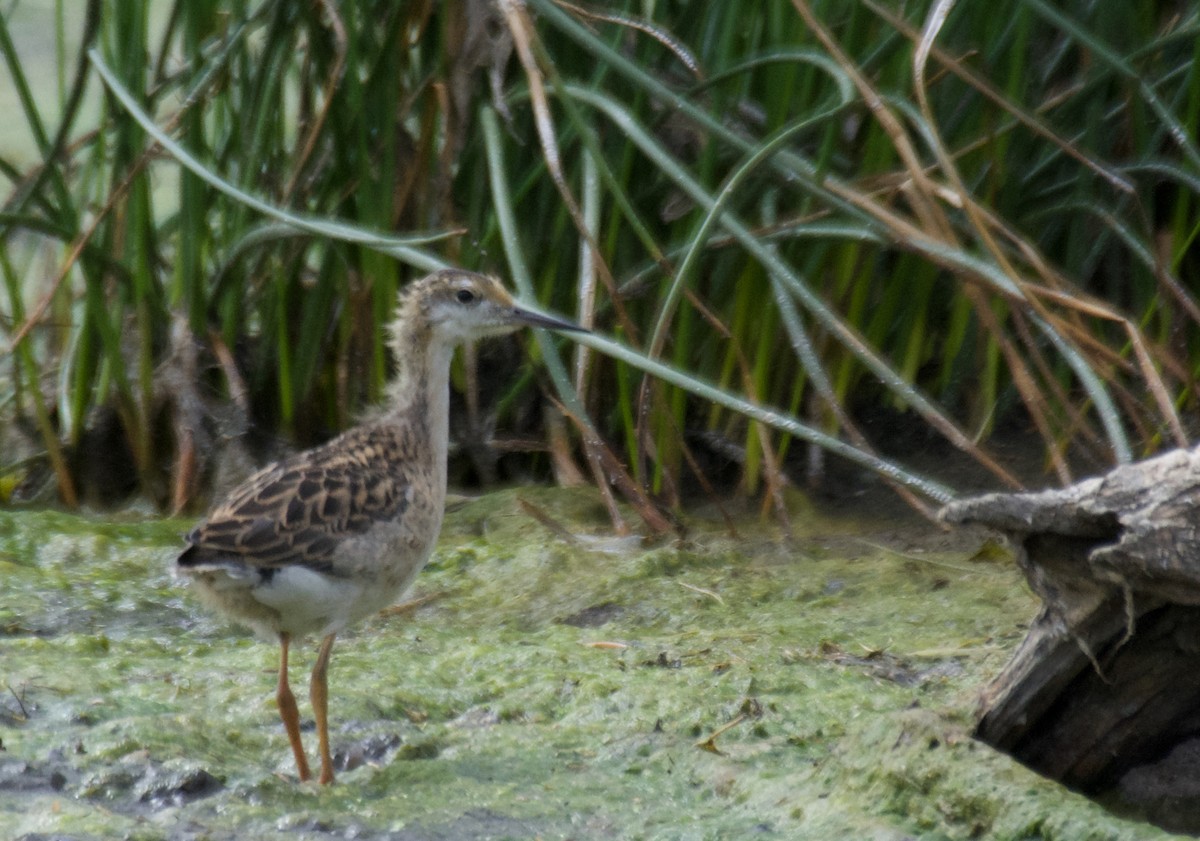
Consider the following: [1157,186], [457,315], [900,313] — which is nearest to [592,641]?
[457,315]

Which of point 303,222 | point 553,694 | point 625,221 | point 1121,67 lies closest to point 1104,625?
point 553,694

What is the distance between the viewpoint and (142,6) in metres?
4.53

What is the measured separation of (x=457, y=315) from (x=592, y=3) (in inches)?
46.9

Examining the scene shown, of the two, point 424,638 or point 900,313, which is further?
point 900,313

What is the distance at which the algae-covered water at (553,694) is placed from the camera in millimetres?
2777

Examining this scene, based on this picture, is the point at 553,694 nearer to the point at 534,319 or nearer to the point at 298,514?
the point at 298,514

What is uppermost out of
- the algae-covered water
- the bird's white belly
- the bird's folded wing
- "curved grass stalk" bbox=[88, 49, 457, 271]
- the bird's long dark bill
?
"curved grass stalk" bbox=[88, 49, 457, 271]

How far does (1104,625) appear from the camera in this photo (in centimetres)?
261

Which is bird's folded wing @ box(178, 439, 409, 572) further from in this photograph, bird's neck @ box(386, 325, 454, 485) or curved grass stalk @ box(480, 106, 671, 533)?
curved grass stalk @ box(480, 106, 671, 533)

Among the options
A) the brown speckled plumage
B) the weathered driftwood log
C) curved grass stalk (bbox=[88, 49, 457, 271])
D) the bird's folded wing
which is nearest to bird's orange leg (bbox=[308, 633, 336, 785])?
the brown speckled plumage

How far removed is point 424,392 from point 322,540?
63 cm

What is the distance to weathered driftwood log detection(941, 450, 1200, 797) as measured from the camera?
2.36m

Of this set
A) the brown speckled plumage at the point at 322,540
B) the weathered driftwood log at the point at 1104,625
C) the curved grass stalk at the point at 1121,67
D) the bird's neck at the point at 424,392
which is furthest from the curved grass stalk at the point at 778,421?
the curved grass stalk at the point at 1121,67

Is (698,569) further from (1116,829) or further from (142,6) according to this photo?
(142,6)
